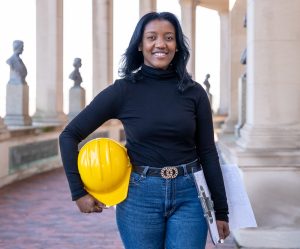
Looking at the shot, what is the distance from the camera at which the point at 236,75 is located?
39.5ft

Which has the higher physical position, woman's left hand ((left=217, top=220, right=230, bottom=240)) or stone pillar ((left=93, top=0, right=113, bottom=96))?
stone pillar ((left=93, top=0, right=113, bottom=96))

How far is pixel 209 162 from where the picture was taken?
2.50m

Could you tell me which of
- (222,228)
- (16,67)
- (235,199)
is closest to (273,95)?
(235,199)

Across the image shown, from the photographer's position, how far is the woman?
2.35 meters

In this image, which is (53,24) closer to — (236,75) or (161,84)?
(236,75)

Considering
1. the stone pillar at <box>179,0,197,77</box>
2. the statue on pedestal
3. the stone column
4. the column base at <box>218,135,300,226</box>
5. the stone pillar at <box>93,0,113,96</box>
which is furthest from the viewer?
the stone pillar at <box>179,0,197,77</box>

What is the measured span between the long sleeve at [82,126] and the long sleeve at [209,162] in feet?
1.27

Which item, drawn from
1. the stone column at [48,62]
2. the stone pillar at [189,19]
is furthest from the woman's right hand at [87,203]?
the stone pillar at [189,19]

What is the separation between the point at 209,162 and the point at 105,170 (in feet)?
1.65

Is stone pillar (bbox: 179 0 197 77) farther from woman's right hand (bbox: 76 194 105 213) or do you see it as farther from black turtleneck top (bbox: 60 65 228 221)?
woman's right hand (bbox: 76 194 105 213)

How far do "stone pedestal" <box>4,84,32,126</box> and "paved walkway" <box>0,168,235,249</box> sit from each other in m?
2.30

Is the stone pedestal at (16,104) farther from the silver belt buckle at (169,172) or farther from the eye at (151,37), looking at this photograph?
the silver belt buckle at (169,172)

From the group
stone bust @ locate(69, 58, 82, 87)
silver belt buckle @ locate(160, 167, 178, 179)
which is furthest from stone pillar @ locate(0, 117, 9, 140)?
silver belt buckle @ locate(160, 167, 178, 179)

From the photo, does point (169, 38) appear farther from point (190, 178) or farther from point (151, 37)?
point (190, 178)
